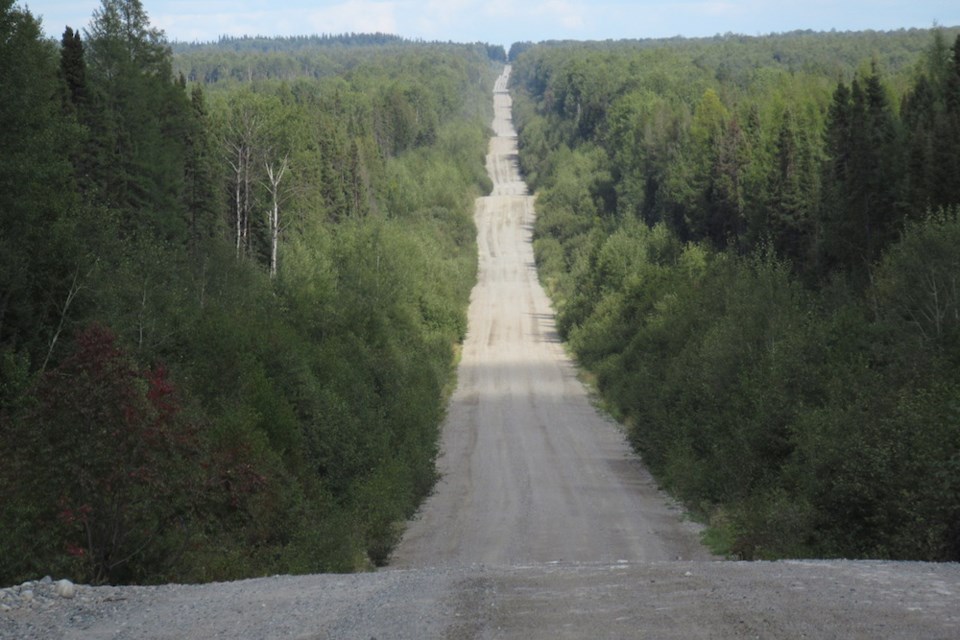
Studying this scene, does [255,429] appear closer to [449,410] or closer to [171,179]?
[171,179]

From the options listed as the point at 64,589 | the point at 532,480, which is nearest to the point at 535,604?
the point at 64,589

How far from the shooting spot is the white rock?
13695 mm

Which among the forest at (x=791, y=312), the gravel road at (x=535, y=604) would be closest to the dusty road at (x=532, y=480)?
the forest at (x=791, y=312)

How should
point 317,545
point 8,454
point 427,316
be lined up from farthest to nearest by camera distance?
point 427,316
point 317,545
point 8,454

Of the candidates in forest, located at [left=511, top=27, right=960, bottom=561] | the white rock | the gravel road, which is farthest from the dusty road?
the white rock

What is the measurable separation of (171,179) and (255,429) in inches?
989

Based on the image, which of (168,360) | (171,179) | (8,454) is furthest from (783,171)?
(8,454)

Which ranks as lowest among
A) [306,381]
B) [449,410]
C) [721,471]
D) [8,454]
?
[449,410]

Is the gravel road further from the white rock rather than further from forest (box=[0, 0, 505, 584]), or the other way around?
forest (box=[0, 0, 505, 584])

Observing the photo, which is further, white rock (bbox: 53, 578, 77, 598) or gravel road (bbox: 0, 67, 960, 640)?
white rock (bbox: 53, 578, 77, 598)

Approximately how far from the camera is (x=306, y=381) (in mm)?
34062

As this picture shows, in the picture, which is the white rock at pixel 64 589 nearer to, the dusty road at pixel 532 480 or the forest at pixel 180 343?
the forest at pixel 180 343

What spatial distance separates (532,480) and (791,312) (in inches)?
431

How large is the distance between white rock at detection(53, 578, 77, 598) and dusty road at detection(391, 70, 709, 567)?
14.3 m
